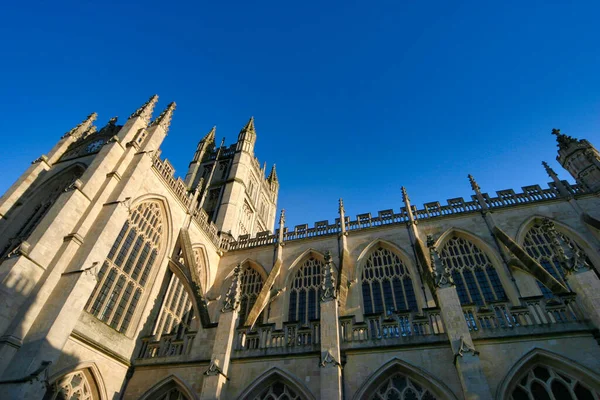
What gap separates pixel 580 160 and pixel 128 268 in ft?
73.7

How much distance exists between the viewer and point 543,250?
1475 centimetres

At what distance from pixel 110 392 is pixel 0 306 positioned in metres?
4.37

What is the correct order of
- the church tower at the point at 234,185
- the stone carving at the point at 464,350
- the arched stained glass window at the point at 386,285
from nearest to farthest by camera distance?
1. the stone carving at the point at 464,350
2. the arched stained glass window at the point at 386,285
3. the church tower at the point at 234,185

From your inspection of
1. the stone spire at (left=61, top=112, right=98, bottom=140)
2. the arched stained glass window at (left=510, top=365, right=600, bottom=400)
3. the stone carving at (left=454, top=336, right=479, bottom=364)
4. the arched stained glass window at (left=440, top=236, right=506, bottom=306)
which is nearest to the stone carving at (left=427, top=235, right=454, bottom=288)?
the stone carving at (left=454, top=336, right=479, bottom=364)

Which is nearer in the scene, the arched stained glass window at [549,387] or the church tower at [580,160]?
the arched stained glass window at [549,387]

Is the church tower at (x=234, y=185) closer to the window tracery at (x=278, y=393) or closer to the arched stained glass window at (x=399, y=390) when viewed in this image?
the window tracery at (x=278, y=393)

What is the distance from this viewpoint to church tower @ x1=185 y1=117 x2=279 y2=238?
23.5 metres

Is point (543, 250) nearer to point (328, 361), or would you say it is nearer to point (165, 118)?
point (328, 361)

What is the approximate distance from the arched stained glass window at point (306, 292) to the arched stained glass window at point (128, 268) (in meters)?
6.83

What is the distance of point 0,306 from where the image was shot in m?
8.39

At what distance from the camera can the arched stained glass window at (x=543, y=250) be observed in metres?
14.1

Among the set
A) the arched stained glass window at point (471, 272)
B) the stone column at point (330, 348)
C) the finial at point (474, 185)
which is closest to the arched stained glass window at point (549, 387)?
the stone column at point (330, 348)

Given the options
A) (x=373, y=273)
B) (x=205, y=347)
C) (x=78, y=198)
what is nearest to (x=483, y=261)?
(x=373, y=273)

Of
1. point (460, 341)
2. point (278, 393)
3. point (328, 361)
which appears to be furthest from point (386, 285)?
point (278, 393)
